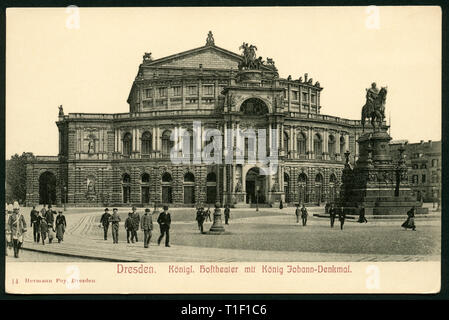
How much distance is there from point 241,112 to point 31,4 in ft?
124

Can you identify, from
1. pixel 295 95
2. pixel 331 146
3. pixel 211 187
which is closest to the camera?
pixel 211 187

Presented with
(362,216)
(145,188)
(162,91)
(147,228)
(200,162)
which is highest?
(162,91)

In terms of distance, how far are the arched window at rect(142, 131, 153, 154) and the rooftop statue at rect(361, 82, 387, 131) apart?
1199 inches

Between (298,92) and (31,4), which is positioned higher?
(298,92)

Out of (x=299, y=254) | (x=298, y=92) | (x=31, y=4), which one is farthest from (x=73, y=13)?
(x=298, y=92)

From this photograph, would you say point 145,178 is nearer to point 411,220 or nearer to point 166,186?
point 166,186

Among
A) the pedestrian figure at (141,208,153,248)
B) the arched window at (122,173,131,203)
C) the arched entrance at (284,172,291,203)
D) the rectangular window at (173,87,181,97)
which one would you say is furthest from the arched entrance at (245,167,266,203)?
the pedestrian figure at (141,208,153,248)

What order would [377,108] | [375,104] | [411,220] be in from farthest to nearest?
[377,108]
[375,104]
[411,220]

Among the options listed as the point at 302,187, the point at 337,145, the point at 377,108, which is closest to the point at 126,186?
the point at 302,187

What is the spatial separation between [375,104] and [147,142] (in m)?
32.3

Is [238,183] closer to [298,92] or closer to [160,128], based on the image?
[160,128]

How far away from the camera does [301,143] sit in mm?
56812

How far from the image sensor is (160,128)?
54.4 meters

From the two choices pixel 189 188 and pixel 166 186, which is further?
pixel 166 186
